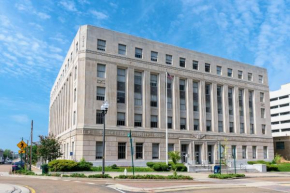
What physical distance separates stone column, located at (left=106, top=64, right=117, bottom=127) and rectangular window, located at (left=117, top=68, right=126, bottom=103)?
88cm

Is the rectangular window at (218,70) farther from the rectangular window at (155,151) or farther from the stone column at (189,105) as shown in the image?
the rectangular window at (155,151)

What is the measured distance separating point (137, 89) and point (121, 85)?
2994mm

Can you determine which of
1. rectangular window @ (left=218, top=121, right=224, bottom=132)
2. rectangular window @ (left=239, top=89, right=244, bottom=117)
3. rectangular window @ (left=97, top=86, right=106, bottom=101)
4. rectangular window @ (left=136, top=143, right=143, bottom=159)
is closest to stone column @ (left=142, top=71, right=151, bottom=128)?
rectangular window @ (left=136, top=143, right=143, bottom=159)

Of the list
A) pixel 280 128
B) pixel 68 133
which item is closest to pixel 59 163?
pixel 68 133

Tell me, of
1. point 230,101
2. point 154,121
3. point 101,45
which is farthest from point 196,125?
point 101,45

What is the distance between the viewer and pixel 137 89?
4984cm

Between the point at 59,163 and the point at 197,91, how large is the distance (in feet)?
98.6

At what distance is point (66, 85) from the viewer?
191 feet

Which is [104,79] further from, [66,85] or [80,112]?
[66,85]

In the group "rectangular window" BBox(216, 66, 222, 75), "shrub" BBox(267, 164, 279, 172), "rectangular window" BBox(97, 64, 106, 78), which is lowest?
"shrub" BBox(267, 164, 279, 172)

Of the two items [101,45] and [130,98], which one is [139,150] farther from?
[101,45]

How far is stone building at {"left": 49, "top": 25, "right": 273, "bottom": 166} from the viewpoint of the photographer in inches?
1774

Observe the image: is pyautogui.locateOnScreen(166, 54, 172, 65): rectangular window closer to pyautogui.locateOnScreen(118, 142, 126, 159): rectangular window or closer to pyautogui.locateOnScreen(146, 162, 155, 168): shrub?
pyautogui.locateOnScreen(118, 142, 126, 159): rectangular window

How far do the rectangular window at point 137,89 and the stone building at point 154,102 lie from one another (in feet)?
0.54
